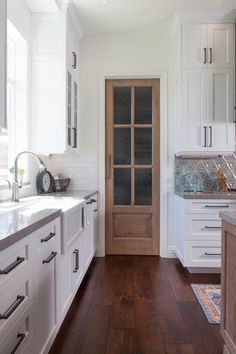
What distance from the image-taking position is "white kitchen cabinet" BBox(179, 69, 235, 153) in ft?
11.3

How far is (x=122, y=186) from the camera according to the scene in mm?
3955

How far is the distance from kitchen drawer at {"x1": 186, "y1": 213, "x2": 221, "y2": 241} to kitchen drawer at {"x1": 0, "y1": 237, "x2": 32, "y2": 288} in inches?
85.0

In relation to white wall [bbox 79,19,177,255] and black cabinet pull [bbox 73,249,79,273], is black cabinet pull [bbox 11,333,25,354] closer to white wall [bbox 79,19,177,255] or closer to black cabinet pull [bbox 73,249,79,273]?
black cabinet pull [bbox 73,249,79,273]

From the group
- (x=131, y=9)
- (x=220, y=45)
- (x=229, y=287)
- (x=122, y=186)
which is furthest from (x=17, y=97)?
(x=229, y=287)

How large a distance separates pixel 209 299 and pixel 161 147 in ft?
6.26

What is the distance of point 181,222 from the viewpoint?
3.37 metres

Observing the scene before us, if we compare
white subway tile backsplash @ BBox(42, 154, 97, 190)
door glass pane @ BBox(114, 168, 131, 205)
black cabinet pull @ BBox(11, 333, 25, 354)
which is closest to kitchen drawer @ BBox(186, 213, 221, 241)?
door glass pane @ BBox(114, 168, 131, 205)

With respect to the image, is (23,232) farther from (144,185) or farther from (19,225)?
(144,185)

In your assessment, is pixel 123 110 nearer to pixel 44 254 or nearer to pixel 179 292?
pixel 179 292

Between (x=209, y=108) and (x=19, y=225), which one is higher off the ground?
(x=209, y=108)

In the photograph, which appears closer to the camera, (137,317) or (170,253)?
(137,317)

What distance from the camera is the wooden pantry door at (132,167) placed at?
3916 mm

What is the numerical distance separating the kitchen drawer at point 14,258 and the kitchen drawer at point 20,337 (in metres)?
0.20

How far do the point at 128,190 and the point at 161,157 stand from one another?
59cm
